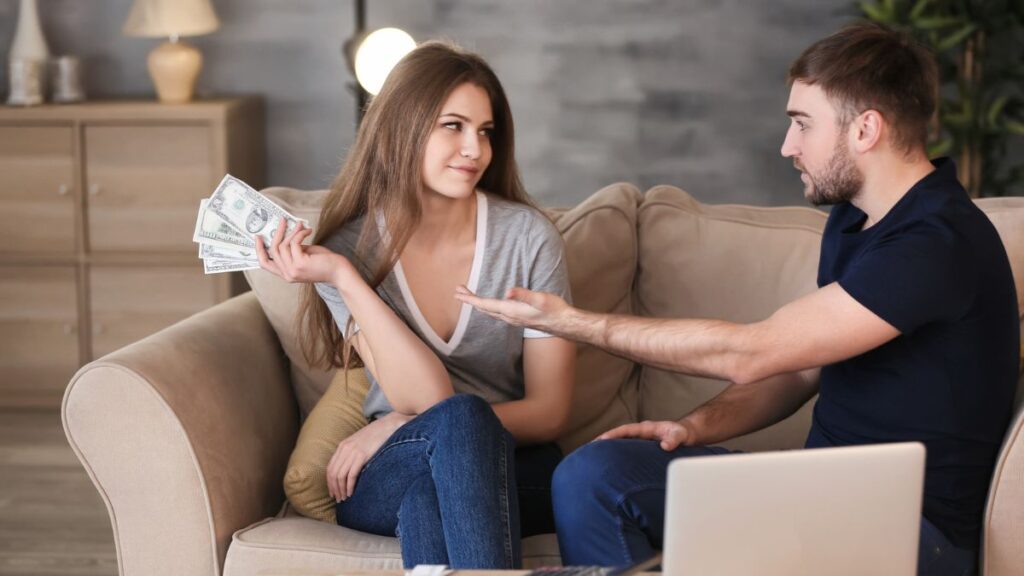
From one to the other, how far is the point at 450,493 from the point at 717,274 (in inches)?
37.5

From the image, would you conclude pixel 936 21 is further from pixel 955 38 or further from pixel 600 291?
pixel 600 291

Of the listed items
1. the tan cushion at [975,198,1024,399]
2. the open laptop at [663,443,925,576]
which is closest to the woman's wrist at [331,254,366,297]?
the open laptop at [663,443,925,576]

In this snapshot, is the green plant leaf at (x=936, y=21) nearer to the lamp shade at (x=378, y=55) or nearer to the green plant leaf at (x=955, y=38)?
the green plant leaf at (x=955, y=38)

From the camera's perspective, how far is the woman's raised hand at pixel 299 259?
219 cm

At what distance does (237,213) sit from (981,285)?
1278 mm

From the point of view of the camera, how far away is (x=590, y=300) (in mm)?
2664

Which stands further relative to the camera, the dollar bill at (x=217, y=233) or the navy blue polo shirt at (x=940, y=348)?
the dollar bill at (x=217, y=233)

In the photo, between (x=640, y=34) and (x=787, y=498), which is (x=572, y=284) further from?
(x=640, y=34)

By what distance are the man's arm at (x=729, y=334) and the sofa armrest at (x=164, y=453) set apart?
55 centimetres

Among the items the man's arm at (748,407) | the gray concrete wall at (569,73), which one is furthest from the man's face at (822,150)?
the gray concrete wall at (569,73)

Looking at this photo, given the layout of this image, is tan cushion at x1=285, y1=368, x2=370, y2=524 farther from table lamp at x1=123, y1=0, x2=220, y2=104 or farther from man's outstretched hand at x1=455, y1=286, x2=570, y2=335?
table lamp at x1=123, y1=0, x2=220, y2=104

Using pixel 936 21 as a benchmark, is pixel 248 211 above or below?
below

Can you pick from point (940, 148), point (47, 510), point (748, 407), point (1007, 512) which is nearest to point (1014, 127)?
point (940, 148)

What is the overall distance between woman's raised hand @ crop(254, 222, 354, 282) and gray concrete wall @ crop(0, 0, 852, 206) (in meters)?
2.63
